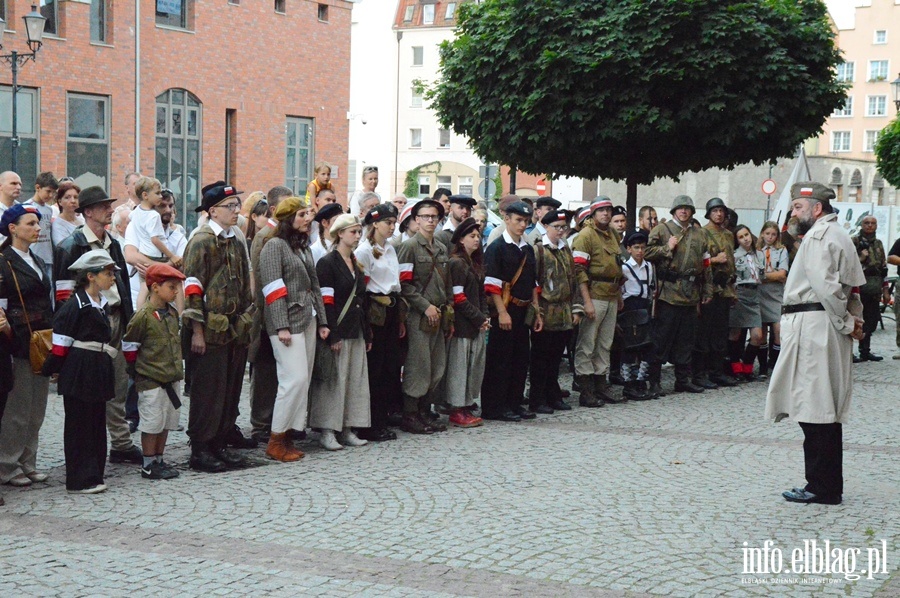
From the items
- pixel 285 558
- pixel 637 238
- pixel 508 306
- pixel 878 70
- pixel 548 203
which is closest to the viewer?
pixel 285 558

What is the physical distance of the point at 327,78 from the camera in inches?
1435

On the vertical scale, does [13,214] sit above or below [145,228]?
above

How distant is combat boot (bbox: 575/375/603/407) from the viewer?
476 inches

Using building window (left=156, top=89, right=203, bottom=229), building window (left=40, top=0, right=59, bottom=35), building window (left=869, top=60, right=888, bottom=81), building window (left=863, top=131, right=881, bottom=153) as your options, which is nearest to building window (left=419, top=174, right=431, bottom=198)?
building window (left=863, top=131, right=881, bottom=153)

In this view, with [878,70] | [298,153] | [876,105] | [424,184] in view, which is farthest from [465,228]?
[878,70]

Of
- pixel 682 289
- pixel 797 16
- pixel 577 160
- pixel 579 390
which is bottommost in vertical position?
pixel 579 390

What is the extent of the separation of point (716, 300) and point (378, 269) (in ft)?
17.9

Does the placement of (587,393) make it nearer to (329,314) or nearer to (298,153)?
(329,314)

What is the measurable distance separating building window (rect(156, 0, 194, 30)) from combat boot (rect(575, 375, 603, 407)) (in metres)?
22.7

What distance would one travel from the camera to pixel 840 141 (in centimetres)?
8631

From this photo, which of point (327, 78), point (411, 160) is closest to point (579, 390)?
point (327, 78)

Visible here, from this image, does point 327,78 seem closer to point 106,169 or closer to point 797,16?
point 106,169

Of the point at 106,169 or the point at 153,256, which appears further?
the point at 106,169

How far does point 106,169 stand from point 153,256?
67.5 feet
